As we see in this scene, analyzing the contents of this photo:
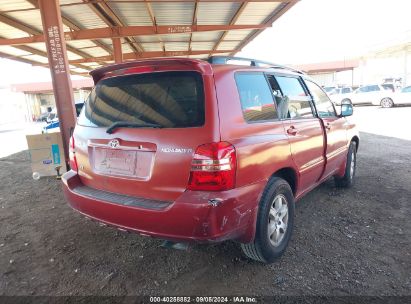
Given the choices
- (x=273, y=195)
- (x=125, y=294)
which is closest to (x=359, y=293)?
(x=273, y=195)

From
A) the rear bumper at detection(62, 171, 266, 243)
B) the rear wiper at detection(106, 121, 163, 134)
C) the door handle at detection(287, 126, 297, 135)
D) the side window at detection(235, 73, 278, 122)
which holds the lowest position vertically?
the rear bumper at detection(62, 171, 266, 243)

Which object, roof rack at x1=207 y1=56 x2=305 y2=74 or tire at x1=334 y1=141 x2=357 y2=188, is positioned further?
tire at x1=334 y1=141 x2=357 y2=188

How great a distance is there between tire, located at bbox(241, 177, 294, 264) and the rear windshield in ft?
3.16

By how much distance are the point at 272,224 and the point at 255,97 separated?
46.6 inches

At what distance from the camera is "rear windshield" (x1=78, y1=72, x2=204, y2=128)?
7.27 ft

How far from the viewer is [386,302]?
2238 millimetres

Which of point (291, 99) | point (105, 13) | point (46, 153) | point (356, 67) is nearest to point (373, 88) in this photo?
point (356, 67)

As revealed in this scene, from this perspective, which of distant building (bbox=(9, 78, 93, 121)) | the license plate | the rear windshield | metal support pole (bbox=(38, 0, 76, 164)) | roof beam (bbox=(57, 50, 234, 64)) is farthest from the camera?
distant building (bbox=(9, 78, 93, 121))

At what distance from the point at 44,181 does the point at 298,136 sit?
522cm

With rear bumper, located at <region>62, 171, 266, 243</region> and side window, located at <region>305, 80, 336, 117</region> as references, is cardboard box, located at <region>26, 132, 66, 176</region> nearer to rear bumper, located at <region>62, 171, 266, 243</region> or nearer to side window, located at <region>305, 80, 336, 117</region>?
rear bumper, located at <region>62, 171, 266, 243</region>

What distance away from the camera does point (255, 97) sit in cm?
266

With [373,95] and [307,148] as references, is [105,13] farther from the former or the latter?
[373,95]

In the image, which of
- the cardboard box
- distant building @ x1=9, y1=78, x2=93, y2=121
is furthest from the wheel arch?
distant building @ x1=9, y1=78, x2=93, y2=121

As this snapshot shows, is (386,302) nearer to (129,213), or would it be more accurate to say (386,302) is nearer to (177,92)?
(129,213)
